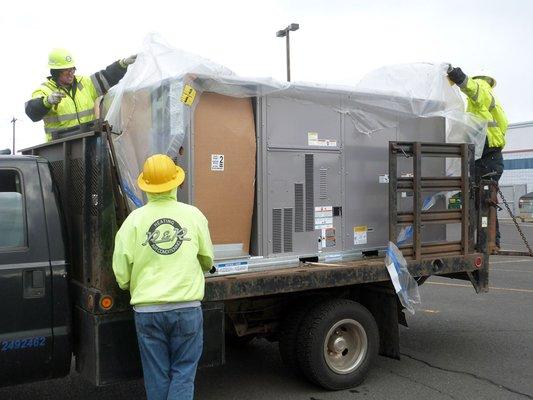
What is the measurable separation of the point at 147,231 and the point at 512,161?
42.6 meters

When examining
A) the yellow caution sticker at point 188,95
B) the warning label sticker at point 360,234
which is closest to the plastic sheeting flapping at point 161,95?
the yellow caution sticker at point 188,95

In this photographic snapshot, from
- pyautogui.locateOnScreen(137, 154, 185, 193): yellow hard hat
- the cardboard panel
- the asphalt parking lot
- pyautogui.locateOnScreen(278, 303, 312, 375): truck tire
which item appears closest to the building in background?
the asphalt parking lot

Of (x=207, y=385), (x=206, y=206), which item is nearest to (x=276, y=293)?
(x=206, y=206)

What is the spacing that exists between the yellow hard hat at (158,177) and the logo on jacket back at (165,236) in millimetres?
207

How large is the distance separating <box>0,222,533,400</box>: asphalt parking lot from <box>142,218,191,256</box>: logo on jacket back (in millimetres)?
1848

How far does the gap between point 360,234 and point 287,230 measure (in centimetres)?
80

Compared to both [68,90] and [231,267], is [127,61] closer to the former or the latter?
[68,90]

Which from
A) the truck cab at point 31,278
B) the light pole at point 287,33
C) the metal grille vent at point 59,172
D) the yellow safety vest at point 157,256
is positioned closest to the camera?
the yellow safety vest at point 157,256

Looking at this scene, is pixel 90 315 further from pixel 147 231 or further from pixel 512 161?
pixel 512 161

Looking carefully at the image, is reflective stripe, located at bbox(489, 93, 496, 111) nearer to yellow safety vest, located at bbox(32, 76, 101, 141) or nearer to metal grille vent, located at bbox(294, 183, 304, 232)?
metal grille vent, located at bbox(294, 183, 304, 232)

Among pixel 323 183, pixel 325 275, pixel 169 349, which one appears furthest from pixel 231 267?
pixel 323 183

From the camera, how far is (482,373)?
543 cm

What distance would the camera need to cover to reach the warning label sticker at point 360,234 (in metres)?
5.32

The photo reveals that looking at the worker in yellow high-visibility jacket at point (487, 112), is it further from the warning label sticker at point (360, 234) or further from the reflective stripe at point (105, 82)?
the reflective stripe at point (105, 82)
